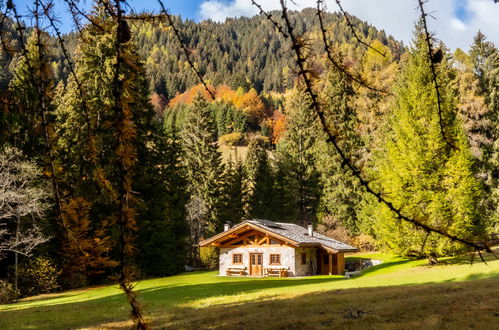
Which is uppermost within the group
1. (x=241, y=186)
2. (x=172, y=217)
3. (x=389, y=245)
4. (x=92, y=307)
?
(x=241, y=186)

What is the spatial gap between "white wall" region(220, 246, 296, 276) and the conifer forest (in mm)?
4015

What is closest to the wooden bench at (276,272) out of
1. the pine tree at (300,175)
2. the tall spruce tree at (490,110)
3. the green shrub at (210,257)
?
the green shrub at (210,257)

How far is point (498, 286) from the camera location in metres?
14.6

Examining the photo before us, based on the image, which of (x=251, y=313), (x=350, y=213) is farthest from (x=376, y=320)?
(x=350, y=213)

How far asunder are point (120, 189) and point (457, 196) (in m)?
28.3

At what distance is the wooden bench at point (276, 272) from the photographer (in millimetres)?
28633

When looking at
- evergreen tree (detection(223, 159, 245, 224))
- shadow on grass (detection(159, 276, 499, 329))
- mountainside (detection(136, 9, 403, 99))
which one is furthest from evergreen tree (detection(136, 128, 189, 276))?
mountainside (detection(136, 9, 403, 99))

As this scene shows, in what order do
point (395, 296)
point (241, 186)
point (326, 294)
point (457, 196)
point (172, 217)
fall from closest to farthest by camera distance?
point (395, 296) → point (326, 294) → point (457, 196) → point (172, 217) → point (241, 186)

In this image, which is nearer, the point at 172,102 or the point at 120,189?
the point at 120,189

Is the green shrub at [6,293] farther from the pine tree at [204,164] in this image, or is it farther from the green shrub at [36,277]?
the pine tree at [204,164]

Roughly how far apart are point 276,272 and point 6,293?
49.8 feet

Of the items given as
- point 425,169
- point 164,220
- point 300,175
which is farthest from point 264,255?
point 300,175

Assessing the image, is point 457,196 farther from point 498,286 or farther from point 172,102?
point 172,102

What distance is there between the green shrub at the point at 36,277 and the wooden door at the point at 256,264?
464 inches
